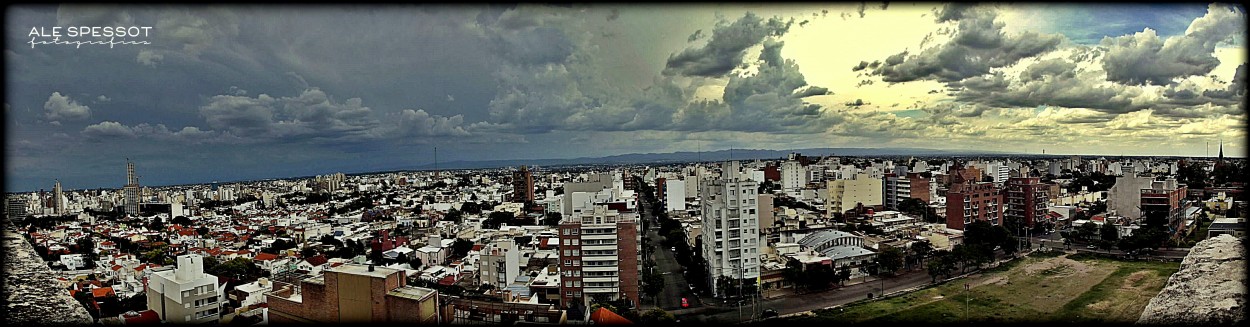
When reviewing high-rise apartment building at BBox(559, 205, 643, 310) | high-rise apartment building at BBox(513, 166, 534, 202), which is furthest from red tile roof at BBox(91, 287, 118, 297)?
high-rise apartment building at BBox(513, 166, 534, 202)

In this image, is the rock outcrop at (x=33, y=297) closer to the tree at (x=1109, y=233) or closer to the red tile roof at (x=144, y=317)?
the red tile roof at (x=144, y=317)

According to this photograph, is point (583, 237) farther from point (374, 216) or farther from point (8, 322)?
point (374, 216)

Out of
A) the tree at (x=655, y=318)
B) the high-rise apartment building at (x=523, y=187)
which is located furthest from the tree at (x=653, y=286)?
the high-rise apartment building at (x=523, y=187)

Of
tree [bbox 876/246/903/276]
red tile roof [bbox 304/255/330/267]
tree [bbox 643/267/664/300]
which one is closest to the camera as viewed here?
tree [bbox 643/267/664/300]

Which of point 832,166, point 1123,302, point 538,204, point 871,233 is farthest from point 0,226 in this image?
point 832,166

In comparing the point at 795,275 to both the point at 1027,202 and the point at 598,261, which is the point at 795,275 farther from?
the point at 1027,202

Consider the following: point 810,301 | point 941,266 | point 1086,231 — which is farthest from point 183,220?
point 1086,231

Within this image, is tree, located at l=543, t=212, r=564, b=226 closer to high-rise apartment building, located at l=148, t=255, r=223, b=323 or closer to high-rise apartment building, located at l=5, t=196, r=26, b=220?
high-rise apartment building, located at l=5, t=196, r=26, b=220
